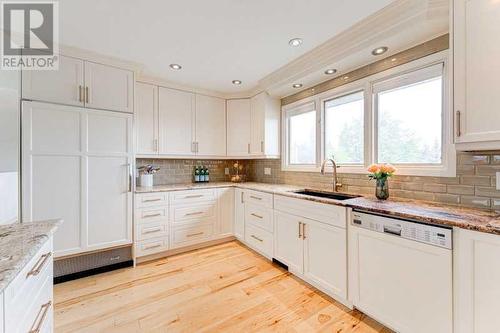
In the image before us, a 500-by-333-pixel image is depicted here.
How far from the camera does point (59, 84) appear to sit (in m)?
2.19

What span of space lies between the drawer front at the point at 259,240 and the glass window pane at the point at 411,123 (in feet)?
5.04

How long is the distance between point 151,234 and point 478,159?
3.24 meters

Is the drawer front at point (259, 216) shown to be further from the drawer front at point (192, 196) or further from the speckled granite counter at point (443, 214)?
the speckled granite counter at point (443, 214)

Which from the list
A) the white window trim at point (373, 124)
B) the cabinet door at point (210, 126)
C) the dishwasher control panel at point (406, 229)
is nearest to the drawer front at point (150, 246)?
the cabinet door at point (210, 126)

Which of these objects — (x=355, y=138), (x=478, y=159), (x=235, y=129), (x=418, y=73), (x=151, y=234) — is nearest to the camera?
(x=478, y=159)

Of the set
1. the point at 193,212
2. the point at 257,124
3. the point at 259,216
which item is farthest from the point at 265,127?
the point at 193,212

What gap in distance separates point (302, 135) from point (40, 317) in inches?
119

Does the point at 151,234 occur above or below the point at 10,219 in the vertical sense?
below

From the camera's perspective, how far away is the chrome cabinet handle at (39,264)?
3.02ft

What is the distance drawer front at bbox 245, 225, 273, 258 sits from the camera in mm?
2676

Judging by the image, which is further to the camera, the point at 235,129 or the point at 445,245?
the point at 235,129

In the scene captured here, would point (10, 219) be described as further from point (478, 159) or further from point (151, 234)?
point (478, 159)

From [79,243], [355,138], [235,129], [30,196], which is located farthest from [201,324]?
[235,129]

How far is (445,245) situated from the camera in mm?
1278
